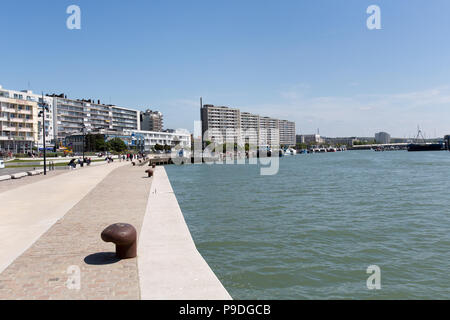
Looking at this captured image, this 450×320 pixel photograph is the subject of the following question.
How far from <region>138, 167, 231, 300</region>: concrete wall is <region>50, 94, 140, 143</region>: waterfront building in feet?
434

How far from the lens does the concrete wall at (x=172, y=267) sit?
646 centimetres

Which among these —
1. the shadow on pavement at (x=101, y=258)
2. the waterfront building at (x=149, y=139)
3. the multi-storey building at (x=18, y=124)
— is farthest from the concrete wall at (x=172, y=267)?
the waterfront building at (x=149, y=139)

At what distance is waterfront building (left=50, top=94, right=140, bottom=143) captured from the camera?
5979 inches

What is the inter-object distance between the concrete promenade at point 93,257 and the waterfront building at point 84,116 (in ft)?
421

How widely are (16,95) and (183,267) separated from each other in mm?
131848

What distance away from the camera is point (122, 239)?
326 inches

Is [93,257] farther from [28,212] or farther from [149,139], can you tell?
[149,139]

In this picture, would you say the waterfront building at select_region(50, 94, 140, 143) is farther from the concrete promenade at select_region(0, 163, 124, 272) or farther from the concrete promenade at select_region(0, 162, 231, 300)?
the concrete promenade at select_region(0, 162, 231, 300)

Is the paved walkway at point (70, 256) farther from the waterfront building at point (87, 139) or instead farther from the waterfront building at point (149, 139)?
the waterfront building at point (149, 139)

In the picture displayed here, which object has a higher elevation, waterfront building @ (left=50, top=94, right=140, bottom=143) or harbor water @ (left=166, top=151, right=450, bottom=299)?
waterfront building @ (left=50, top=94, right=140, bottom=143)

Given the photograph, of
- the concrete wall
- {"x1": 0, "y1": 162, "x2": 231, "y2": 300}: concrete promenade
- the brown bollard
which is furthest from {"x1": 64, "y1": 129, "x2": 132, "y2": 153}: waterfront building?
the brown bollard

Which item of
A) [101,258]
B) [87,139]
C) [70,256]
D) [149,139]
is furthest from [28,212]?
[149,139]

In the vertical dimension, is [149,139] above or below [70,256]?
above

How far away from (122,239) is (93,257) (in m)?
1.05
